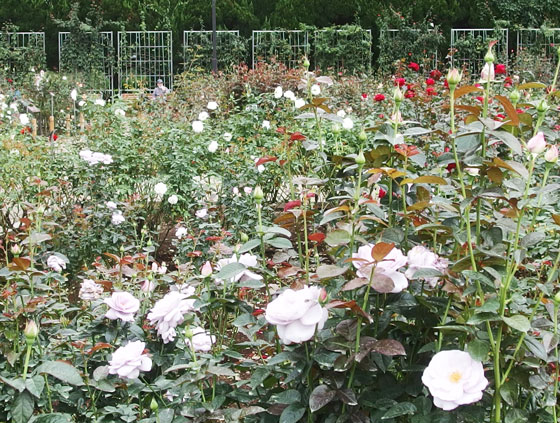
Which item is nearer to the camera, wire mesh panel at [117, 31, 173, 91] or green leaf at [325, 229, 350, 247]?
green leaf at [325, 229, 350, 247]

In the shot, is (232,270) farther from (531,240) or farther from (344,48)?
(344,48)

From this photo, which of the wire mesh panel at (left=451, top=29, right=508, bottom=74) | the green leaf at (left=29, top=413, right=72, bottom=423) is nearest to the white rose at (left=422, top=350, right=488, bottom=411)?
the green leaf at (left=29, top=413, right=72, bottom=423)

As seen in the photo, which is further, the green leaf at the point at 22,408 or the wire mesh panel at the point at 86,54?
the wire mesh panel at the point at 86,54

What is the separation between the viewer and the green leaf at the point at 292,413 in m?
1.14

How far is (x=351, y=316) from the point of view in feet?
3.94

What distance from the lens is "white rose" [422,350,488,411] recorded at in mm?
995

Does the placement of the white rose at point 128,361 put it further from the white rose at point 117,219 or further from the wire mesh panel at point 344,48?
the wire mesh panel at point 344,48

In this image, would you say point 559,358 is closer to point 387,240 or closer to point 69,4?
point 387,240

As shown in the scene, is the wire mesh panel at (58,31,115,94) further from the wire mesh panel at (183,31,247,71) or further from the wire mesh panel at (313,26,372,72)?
the wire mesh panel at (313,26,372,72)

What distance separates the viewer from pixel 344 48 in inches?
504

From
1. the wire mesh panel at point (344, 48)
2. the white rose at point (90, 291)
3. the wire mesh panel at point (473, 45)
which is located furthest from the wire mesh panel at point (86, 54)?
the white rose at point (90, 291)

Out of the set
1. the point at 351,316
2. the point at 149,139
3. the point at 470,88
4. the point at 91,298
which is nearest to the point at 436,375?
the point at 351,316

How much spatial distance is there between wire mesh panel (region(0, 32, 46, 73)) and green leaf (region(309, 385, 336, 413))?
11912mm

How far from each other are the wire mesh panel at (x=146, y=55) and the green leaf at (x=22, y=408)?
39.4 ft
